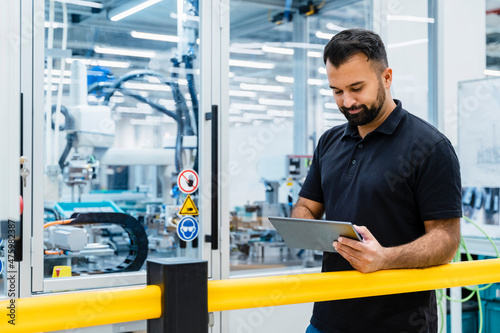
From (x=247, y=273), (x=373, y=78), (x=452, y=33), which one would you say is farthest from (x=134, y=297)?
(x=452, y=33)

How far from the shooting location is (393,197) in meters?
1.51

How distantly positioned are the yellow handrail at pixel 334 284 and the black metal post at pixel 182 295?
0.13 feet

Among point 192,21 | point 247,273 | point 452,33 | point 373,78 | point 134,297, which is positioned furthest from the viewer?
point 452,33

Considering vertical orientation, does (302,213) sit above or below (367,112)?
below

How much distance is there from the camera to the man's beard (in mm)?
1555

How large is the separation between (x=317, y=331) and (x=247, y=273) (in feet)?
5.14

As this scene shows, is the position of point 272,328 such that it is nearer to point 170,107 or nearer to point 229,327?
point 229,327

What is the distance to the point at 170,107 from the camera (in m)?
3.00

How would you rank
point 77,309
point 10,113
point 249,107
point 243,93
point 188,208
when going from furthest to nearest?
point 249,107
point 243,93
point 188,208
point 10,113
point 77,309

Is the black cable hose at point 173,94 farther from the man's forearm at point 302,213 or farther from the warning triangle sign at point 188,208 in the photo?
the man's forearm at point 302,213

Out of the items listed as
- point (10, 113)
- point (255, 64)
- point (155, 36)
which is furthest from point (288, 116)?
point (10, 113)

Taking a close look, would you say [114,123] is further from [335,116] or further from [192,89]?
[335,116]

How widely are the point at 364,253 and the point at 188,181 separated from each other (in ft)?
5.42

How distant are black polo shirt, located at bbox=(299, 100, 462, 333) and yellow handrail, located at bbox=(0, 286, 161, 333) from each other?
2.24ft
